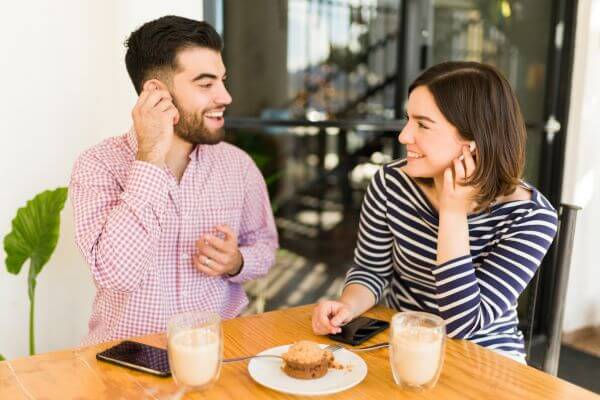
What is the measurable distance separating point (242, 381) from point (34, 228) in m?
1.17

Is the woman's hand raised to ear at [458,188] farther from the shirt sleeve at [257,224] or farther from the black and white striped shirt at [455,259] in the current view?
the shirt sleeve at [257,224]

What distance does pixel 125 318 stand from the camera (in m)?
1.70

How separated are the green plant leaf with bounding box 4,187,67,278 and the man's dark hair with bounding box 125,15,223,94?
0.54 meters

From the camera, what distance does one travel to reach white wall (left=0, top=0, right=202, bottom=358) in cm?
210

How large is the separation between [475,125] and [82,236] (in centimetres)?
106

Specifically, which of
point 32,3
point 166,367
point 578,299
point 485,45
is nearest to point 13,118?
point 32,3

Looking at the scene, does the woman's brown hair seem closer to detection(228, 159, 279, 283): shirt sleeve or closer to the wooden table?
the wooden table

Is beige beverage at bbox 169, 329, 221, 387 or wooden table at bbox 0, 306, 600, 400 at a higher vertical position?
beige beverage at bbox 169, 329, 221, 387

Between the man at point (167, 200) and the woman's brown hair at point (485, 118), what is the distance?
694mm

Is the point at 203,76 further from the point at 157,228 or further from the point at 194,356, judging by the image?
the point at 194,356

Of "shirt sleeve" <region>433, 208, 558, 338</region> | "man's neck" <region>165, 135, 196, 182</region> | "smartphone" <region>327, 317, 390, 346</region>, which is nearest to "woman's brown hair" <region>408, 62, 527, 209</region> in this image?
"shirt sleeve" <region>433, 208, 558, 338</region>

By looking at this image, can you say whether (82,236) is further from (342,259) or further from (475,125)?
(342,259)

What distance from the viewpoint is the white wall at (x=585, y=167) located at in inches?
129

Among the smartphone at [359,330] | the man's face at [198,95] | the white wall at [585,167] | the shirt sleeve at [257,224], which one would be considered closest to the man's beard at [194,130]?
the man's face at [198,95]
